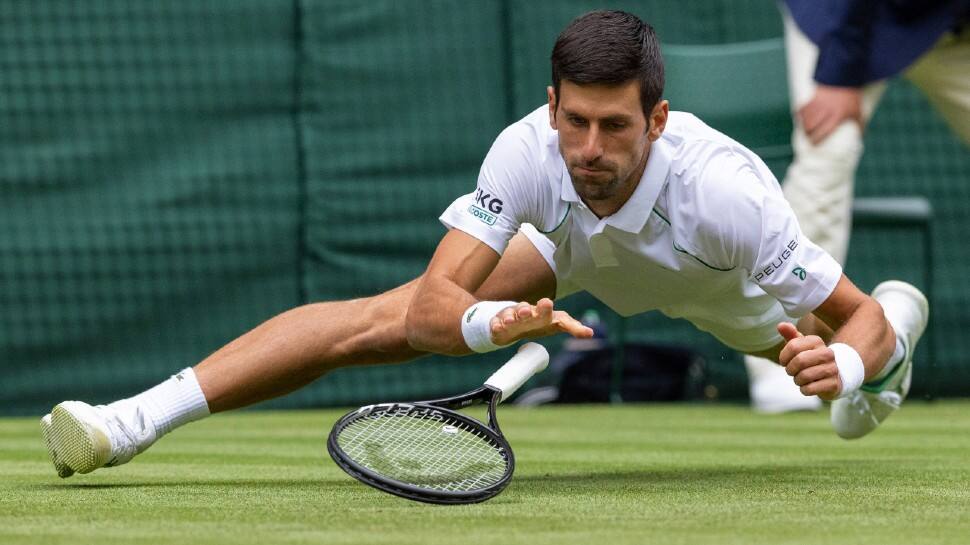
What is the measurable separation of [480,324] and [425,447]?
308 millimetres

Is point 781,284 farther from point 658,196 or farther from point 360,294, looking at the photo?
point 360,294

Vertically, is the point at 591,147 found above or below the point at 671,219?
above

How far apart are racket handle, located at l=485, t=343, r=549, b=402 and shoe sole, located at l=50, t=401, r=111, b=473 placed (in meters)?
0.95

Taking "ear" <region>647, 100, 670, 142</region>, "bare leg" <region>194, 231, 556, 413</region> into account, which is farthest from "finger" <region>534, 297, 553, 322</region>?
"bare leg" <region>194, 231, 556, 413</region>

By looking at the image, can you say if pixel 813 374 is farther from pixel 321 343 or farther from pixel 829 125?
pixel 829 125

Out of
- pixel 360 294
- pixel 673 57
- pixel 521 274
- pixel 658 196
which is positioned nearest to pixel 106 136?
pixel 360 294

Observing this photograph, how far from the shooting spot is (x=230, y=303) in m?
7.97

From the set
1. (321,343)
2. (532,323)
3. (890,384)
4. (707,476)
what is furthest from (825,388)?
(321,343)

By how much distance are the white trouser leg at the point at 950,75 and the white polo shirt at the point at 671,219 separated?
3074 millimetres

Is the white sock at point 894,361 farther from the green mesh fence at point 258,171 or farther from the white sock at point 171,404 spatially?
the green mesh fence at point 258,171

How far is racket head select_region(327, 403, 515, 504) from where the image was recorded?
3.45 metres

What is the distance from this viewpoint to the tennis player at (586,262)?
3.65 metres

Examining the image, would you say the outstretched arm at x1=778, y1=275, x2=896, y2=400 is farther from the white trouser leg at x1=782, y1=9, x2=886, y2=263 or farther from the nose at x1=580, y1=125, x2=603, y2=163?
the white trouser leg at x1=782, y1=9, x2=886, y2=263

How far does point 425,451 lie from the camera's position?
3.60 meters
